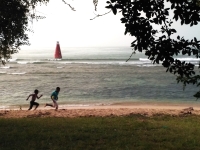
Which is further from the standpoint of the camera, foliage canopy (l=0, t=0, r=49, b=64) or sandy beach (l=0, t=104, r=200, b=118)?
sandy beach (l=0, t=104, r=200, b=118)

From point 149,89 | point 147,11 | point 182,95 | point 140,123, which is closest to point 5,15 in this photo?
point 140,123

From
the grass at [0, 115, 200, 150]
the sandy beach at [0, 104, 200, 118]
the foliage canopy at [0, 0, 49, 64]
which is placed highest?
Answer: the foliage canopy at [0, 0, 49, 64]

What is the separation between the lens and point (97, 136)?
711 centimetres

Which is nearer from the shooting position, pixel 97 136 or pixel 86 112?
pixel 97 136

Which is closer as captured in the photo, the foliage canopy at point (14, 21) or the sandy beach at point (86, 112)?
the foliage canopy at point (14, 21)

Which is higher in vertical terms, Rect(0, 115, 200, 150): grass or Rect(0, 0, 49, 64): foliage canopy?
Rect(0, 0, 49, 64): foliage canopy

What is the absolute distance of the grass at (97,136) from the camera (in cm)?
630

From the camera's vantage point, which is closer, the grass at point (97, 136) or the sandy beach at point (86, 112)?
the grass at point (97, 136)

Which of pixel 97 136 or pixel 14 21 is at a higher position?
pixel 14 21

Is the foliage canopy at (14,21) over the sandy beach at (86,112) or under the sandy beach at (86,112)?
over

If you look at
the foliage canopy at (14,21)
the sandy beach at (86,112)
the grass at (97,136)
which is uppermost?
the foliage canopy at (14,21)

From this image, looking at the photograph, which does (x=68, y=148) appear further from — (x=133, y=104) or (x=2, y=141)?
(x=133, y=104)

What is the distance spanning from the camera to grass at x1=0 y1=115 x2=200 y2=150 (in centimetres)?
630

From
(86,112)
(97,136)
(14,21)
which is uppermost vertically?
(14,21)
